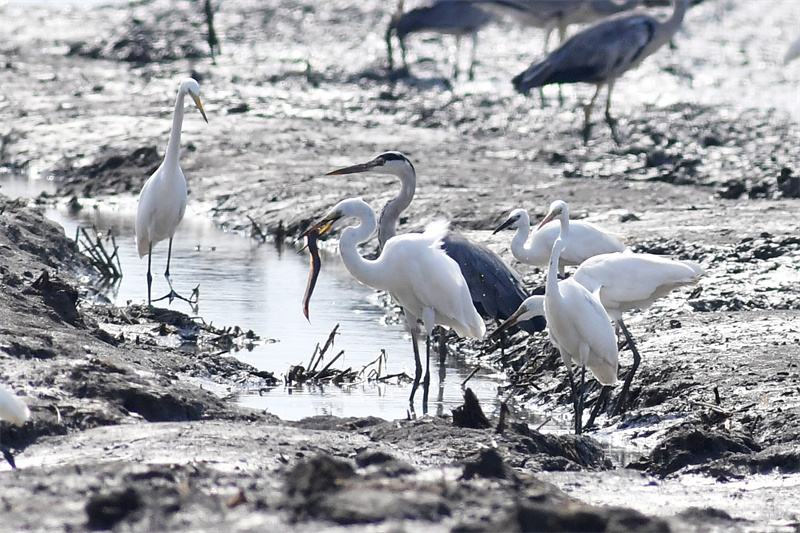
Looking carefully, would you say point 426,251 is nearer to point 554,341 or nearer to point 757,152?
point 554,341

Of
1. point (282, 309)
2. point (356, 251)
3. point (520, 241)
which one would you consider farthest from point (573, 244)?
point (282, 309)

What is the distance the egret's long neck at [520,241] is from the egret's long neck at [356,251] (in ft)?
5.21

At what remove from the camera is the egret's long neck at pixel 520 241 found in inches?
362

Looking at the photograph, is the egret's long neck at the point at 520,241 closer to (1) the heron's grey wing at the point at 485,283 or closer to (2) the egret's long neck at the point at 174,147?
(1) the heron's grey wing at the point at 485,283

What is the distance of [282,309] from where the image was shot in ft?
33.2

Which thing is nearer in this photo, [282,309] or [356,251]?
[356,251]

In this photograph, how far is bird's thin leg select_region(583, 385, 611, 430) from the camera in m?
7.53

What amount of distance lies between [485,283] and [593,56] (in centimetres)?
846

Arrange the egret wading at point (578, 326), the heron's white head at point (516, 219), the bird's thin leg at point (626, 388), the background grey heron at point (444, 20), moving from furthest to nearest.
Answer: the background grey heron at point (444, 20), the heron's white head at point (516, 219), the bird's thin leg at point (626, 388), the egret wading at point (578, 326)

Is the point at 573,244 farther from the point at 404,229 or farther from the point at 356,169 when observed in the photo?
the point at 404,229

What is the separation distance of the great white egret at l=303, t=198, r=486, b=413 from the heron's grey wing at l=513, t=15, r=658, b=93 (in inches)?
346

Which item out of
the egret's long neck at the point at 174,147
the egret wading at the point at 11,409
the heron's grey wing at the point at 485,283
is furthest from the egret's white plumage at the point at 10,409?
the egret's long neck at the point at 174,147

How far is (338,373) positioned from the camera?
8.04 meters

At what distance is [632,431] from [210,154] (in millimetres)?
9706
